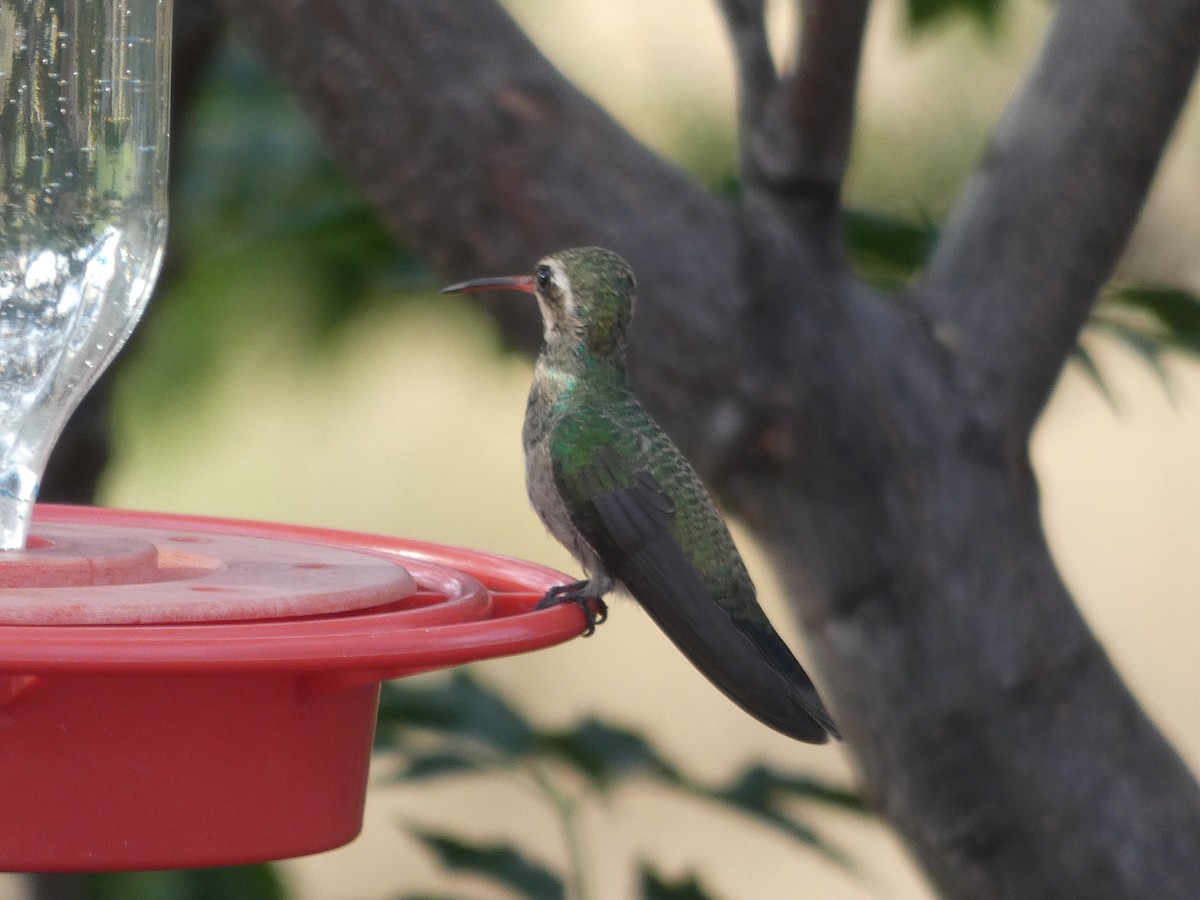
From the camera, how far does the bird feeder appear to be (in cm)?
120

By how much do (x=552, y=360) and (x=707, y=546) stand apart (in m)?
0.34

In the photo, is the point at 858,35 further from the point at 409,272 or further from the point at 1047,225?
the point at 409,272

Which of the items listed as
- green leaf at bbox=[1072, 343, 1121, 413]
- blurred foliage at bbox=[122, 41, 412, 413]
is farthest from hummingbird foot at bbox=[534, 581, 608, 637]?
blurred foliage at bbox=[122, 41, 412, 413]

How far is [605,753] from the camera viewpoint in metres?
2.75

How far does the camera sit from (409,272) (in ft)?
9.62

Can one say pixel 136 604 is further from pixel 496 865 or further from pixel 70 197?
pixel 496 865

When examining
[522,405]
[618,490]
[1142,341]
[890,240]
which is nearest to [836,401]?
[618,490]

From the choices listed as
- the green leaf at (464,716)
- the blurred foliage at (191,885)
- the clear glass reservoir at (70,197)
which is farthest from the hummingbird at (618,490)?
the blurred foliage at (191,885)

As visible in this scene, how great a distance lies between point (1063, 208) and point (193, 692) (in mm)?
1624

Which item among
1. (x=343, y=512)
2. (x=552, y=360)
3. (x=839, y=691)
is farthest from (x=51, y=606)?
(x=343, y=512)

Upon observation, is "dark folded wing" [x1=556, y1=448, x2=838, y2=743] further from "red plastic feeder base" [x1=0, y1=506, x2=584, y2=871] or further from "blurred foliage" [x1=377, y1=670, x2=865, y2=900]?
"blurred foliage" [x1=377, y1=670, x2=865, y2=900]

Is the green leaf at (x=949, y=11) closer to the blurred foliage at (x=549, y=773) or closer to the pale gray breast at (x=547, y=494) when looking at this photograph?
the pale gray breast at (x=547, y=494)

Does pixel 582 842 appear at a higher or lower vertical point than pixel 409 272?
lower

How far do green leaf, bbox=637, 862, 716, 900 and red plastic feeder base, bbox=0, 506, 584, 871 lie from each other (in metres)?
1.37
